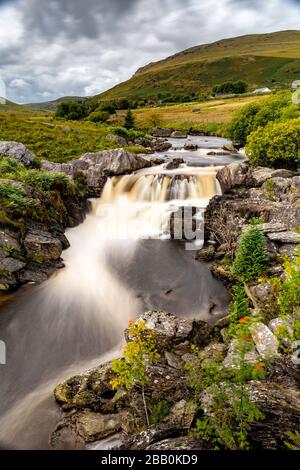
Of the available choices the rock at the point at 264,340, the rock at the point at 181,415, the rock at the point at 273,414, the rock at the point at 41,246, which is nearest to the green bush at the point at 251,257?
the rock at the point at 264,340

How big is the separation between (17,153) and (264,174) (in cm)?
1874

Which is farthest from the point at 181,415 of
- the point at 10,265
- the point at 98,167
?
the point at 98,167

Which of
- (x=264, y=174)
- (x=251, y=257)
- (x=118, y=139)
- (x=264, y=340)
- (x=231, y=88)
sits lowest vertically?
(x=264, y=340)

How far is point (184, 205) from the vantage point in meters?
22.3

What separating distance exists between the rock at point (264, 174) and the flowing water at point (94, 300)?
121 inches

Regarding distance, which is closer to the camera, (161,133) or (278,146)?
(278,146)

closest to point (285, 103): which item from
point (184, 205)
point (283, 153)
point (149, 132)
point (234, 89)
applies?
point (283, 153)

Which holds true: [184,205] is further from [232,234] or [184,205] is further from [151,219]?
[232,234]

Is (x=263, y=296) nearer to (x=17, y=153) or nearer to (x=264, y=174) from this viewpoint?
(x=264, y=174)

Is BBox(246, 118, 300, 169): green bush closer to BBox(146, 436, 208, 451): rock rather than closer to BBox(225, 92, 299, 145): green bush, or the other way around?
BBox(225, 92, 299, 145): green bush

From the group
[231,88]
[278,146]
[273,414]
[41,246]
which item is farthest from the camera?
[231,88]

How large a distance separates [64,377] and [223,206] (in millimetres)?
12799

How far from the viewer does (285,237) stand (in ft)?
45.7

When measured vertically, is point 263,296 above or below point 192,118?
below
